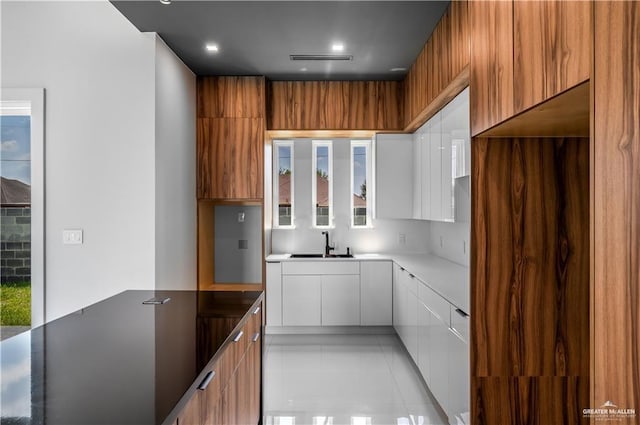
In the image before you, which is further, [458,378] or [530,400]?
[458,378]

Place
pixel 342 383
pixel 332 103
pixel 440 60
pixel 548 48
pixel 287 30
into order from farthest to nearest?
1. pixel 332 103
2. pixel 342 383
3. pixel 287 30
4. pixel 440 60
5. pixel 548 48

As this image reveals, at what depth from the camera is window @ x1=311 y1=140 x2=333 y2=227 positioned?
493 cm

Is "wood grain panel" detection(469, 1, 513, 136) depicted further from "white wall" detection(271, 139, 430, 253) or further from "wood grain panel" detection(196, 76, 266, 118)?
"white wall" detection(271, 139, 430, 253)

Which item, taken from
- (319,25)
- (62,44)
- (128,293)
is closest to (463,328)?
(128,293)

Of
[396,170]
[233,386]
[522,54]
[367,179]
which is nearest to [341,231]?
[367,179]

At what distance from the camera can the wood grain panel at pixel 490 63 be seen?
1.71 metres

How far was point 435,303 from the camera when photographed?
2.74m

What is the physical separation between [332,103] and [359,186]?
1.15 m

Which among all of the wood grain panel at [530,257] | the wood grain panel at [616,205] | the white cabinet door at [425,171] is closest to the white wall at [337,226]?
the white cabinet door at [425,171]

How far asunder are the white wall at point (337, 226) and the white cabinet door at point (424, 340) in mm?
1796

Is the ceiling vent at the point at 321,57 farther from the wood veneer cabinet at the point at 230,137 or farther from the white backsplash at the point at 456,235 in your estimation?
the white backsplash at the point at 456,235

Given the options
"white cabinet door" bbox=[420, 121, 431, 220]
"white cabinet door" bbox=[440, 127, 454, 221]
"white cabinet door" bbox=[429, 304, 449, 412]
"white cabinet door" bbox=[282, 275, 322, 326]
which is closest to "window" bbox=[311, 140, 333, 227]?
"white cabinet door" bbox=[282, 275, 322, 326]

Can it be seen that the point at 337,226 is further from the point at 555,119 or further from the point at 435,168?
the point at 555,119

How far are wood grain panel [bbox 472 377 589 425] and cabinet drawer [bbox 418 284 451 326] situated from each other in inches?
18.6
